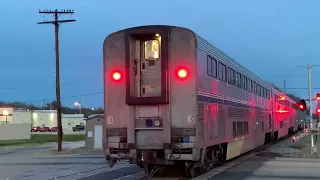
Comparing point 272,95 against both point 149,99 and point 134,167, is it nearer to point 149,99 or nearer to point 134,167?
point 134,167

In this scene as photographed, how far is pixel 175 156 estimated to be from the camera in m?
11.9

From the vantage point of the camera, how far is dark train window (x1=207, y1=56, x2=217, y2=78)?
13.7 m

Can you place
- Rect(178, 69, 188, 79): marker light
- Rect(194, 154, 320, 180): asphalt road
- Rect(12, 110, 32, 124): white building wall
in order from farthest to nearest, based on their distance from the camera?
Rect(12, 110, 32, 124): white building wall, Rect(194, 154, 320, 180): asphalt road, Rect(178, 69, 188, 79): marker light

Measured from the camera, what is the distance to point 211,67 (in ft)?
46.1

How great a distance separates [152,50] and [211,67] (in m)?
2.32

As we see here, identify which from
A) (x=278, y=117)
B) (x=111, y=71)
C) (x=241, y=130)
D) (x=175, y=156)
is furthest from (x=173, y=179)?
(x=278, y=117)

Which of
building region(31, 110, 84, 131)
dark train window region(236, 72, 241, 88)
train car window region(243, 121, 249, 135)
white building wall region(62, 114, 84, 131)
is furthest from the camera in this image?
white building wall region(62, 114, 84, 131)

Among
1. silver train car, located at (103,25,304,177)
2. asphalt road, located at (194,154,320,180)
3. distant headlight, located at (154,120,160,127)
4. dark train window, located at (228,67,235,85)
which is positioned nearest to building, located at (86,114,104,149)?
asphalt road, located at (194,154,320,180)

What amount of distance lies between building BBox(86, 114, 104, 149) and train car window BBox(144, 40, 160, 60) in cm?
2045

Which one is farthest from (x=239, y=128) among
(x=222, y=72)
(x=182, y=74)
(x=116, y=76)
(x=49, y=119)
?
(x=49, y=119)

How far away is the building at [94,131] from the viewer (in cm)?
3262

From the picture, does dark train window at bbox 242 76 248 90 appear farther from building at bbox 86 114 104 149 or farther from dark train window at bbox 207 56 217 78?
building at bbox 86 114 104 149

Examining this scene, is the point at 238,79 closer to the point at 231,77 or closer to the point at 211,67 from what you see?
the point at 231,77

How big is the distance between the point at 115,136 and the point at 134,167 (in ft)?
17.3
